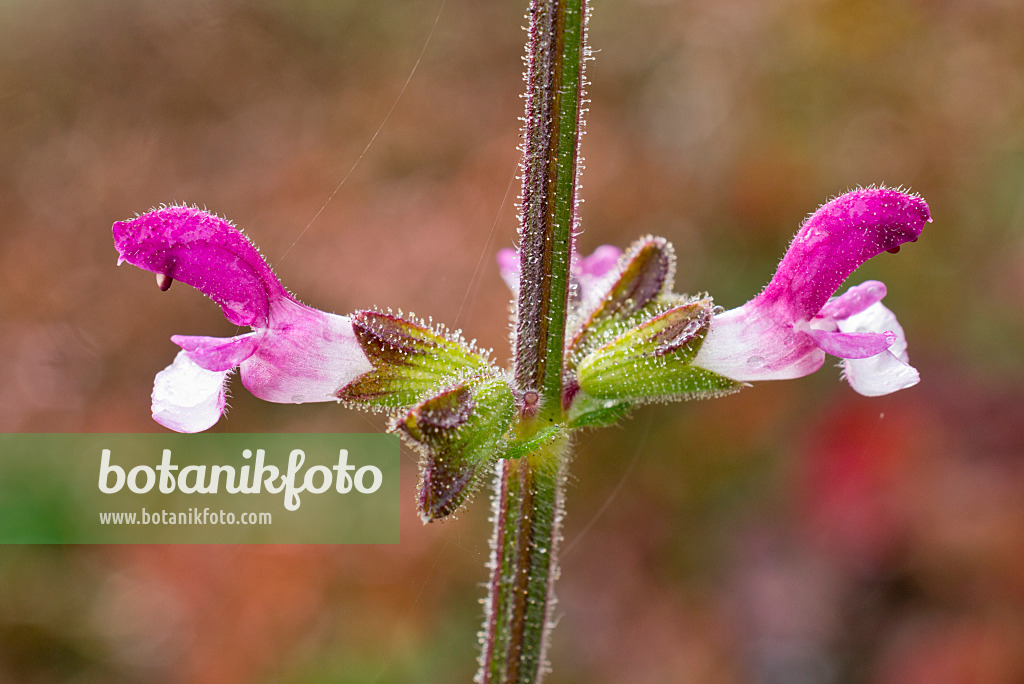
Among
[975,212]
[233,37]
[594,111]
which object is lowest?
[975,212]

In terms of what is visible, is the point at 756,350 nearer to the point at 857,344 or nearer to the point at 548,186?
the point at 857,344

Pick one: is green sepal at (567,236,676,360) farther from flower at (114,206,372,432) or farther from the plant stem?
flower at (114,206,372,432)

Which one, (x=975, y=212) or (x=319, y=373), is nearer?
(x=319, y=373)

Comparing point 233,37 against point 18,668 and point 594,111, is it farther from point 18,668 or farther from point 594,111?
point 18,668

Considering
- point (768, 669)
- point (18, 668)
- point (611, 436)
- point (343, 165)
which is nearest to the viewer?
point (18, 668)

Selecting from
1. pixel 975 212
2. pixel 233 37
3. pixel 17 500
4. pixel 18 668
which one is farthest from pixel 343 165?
pixel 975 212

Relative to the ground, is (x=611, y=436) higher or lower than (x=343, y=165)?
lower

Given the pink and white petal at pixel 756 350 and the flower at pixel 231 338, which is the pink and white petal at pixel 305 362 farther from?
the pink and white petal at pixel 756 350
